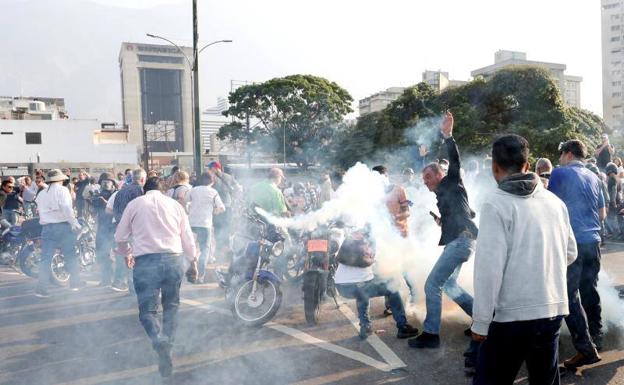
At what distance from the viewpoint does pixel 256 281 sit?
19.6ft

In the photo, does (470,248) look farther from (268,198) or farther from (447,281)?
(268,198)

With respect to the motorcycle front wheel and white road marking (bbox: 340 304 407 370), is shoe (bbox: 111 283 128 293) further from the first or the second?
white road marking (bbox: 340 304 407 370)

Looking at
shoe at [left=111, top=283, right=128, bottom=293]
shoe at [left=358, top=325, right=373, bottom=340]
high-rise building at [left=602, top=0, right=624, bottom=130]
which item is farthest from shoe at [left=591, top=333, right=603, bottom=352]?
high-rise building at [left=602, top=0, right=624, bottom=130]

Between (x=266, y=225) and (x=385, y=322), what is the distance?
1.90 meters

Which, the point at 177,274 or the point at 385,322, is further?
the point at 385,322

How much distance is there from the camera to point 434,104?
33844 millimetres

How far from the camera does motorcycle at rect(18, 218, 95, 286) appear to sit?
8253 millimetres

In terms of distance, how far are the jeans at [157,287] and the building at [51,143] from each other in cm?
5458

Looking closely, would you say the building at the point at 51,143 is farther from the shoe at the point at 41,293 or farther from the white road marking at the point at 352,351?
the white road marking at the point at 352,351

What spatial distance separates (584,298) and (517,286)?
2380 millimetres

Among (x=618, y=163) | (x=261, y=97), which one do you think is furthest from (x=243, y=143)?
(x=618, y=163)

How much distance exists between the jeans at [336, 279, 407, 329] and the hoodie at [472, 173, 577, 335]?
267 cm

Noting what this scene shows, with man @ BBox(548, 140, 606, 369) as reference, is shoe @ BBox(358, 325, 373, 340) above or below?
below

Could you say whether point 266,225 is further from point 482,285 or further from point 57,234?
point 482,285
